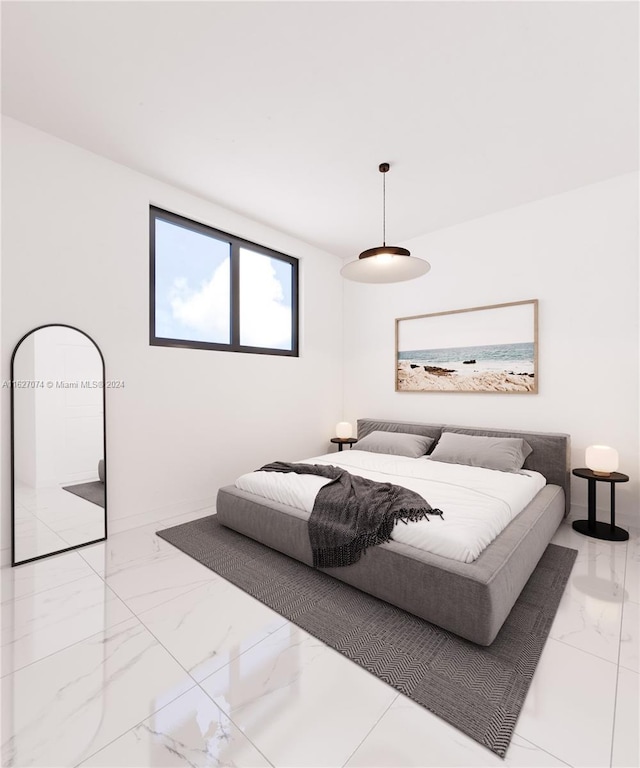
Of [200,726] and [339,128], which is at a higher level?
[339,128]

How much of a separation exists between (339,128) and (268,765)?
3.21 meters

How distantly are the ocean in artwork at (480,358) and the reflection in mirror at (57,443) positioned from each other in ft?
10.5

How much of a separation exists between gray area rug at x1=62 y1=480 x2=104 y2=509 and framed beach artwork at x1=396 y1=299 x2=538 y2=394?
3.17 m

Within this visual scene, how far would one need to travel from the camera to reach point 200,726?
50.6 inches

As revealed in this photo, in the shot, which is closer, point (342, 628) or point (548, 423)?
point (342, 628)

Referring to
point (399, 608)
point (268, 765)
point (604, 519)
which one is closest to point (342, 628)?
point (399, 608)

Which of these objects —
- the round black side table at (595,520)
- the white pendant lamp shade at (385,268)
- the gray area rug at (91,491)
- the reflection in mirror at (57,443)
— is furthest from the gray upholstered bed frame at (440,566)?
the white pendant lamp shade at (385,268)

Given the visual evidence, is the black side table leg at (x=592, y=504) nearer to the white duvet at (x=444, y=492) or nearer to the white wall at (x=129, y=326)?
the white duvet at (x=444, y=492)

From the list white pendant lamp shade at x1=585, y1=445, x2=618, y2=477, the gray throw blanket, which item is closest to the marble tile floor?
the gray throw blanket

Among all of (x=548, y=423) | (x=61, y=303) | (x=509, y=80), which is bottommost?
(x=548, y=423)

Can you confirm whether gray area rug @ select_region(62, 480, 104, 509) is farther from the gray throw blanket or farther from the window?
the gray throw blanket

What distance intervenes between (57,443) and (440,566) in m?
2.64

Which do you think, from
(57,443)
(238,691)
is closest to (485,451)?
(238,691)

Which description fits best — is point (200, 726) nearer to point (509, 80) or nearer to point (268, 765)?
point (268, 765)
